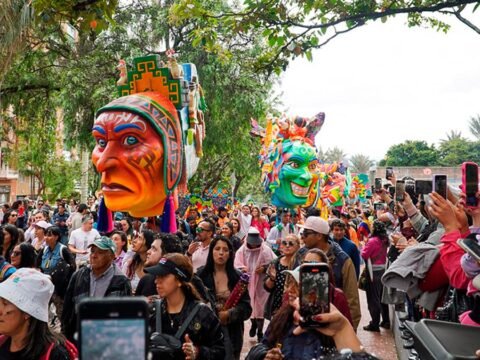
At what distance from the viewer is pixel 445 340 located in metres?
2.13

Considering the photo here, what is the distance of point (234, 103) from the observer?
56.2 ft

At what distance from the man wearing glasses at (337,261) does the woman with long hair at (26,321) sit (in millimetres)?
2851

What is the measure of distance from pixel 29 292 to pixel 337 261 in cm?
313

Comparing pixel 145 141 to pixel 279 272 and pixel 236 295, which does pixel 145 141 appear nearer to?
pixel 279 272

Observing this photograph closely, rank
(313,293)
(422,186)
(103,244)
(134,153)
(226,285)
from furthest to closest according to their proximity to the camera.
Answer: (134,153), (226,285), (103,244), (422,186), (313,293)

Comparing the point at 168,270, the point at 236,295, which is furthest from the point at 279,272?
the point at 168,270

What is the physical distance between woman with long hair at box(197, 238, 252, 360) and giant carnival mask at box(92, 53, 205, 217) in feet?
5.86

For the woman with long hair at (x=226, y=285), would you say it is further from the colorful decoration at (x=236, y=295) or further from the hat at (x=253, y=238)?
the hat at (x=253, y=238)

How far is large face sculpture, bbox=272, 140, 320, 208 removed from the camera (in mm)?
12016

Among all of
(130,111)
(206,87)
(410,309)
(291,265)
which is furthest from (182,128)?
(206,87)

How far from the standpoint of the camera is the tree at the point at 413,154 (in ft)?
183

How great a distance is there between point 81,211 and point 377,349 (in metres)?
7.03

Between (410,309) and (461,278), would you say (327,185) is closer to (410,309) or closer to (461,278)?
(410,309)

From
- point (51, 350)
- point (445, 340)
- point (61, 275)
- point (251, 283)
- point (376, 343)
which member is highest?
point (445, 340)
